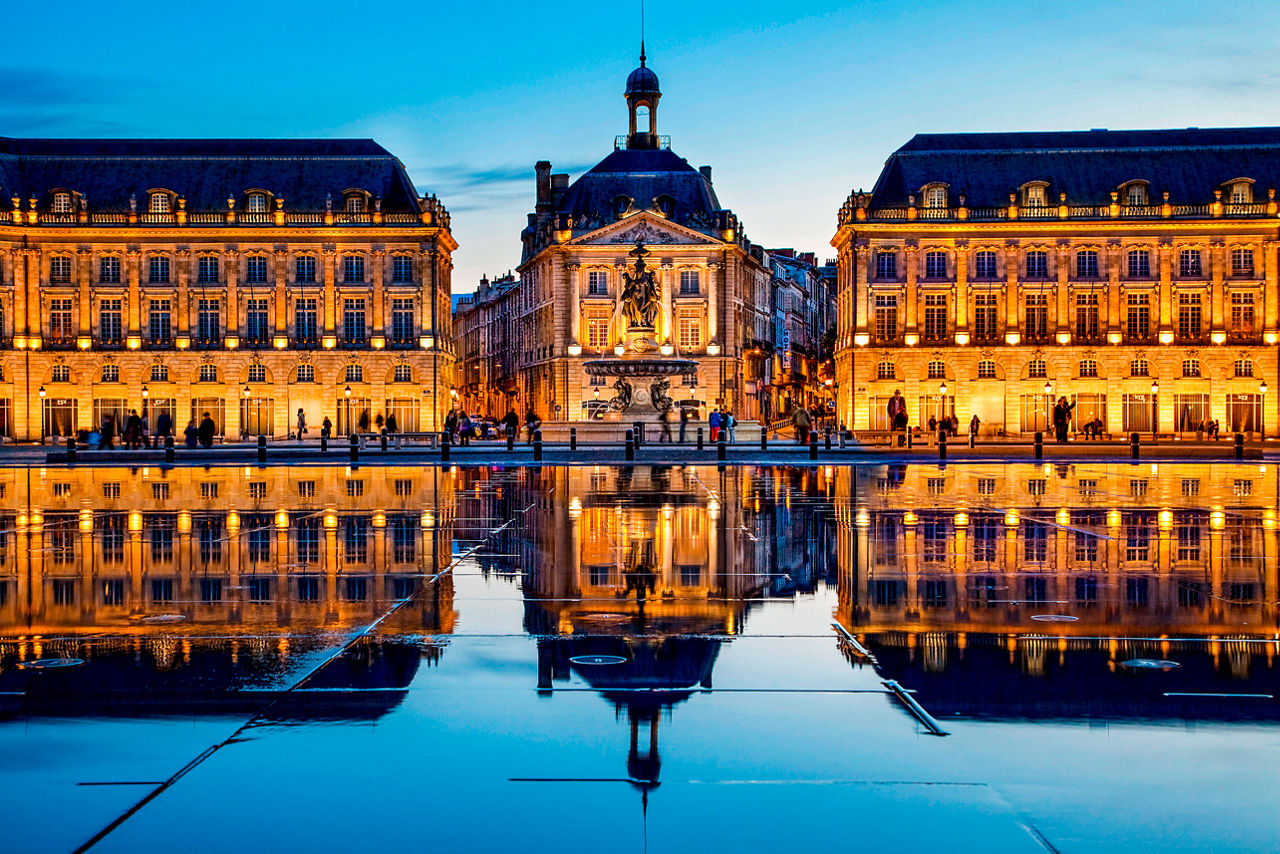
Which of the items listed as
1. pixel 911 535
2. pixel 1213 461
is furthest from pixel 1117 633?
pixel 1213 461

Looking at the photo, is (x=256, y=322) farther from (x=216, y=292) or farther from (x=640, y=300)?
(x=640, y=300)

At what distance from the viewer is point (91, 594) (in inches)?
434

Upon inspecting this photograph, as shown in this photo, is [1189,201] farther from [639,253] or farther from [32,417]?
[32,417]

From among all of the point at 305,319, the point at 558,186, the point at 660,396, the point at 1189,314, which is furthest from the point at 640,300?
the point at 558,186

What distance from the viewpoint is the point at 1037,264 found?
3098 inches

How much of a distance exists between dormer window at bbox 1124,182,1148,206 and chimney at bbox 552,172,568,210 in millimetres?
37113

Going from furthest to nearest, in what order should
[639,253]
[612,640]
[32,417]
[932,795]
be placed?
[32,417]
[639,253]
[612,640]
[932,795]

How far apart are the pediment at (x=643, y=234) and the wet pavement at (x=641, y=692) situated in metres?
65.9

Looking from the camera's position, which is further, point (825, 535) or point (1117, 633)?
point (825, 535)

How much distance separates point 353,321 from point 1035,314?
3963cm

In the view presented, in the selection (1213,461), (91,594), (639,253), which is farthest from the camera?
(639,253)

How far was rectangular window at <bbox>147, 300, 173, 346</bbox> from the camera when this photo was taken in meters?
78.2

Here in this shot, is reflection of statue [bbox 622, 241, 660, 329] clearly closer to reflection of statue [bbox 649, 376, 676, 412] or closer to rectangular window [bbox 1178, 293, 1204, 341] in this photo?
reflection of statue [bbox 649, 376, 676, 412]

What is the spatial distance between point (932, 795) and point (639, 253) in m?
47.7
